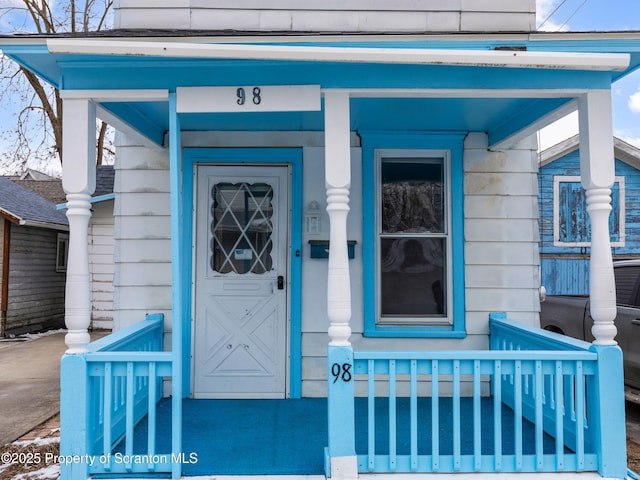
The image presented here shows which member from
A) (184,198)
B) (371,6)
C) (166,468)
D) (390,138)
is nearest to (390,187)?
(390,138)

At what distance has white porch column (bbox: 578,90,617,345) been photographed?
305 centimetres

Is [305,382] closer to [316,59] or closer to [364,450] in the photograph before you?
[364,450]

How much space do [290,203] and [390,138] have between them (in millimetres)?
1039

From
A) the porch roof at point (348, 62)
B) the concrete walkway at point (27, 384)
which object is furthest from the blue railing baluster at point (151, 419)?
the concrete walkway at point (27, 384)

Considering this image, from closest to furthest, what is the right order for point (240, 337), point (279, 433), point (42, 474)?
1. point (42, 474)
2. point (279, 433)
3. point (240, 337)

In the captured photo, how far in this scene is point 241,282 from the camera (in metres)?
4.49

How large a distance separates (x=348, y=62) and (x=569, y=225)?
32.0 feet

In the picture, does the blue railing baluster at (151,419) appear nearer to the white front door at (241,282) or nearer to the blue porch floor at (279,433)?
the blue porch floor at (279,433)

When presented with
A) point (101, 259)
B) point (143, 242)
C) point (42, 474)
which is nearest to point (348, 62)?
point (143, 242)

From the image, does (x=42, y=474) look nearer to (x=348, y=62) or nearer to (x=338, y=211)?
(x=338, y=211)

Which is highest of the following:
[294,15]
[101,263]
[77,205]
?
[294,15]

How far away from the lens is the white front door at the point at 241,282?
447 centimetres

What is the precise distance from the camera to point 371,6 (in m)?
4.35

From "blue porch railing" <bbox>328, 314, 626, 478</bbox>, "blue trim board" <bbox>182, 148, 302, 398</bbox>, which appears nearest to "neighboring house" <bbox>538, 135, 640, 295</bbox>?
"blue trim board" <bbox>182, 148, 302, 398</bbox>
